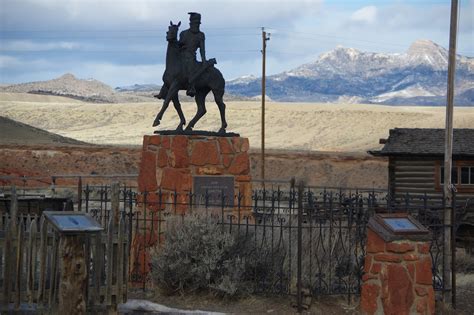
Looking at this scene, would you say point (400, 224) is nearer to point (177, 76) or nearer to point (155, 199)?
point (155, 199)

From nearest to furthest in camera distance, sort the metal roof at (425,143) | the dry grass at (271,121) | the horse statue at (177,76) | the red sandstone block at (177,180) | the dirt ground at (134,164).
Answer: the red sandstone block at (177,180) → the horse statue at (177,76) → the metal roof at (425,143) → the dirt ground at (134,164) → the dry grass at (271,121)

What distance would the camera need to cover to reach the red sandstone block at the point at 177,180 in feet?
43.5

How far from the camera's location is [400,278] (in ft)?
33.2

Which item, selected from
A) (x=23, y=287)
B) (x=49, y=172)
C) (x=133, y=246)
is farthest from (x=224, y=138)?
(x=49, y=172)

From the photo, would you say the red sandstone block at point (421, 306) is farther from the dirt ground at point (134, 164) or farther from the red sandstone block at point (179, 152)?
the dirt ground at point (134, 164)

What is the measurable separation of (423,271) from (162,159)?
4885mm

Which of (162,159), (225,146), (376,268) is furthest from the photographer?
(225,146)

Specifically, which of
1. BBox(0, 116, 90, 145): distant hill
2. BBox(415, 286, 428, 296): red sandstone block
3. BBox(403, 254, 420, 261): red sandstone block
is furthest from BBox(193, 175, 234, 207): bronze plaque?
BBox(0, 116, 90, 145): distant hill

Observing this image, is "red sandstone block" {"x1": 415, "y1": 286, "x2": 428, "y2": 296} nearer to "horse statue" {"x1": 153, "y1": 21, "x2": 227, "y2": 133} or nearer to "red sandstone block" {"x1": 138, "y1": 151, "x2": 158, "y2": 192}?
"red sandstone block" {"x1": 138, "y1": 151, "x2": 158, "y2": 192}

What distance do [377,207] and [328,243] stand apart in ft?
3.02

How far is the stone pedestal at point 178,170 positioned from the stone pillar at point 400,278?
3392 mm

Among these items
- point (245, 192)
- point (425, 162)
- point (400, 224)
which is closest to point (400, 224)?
point (400, 224)

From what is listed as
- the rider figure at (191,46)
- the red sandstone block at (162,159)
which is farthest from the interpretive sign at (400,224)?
the rider figure at (191,46)

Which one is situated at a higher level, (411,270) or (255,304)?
(411,270)
